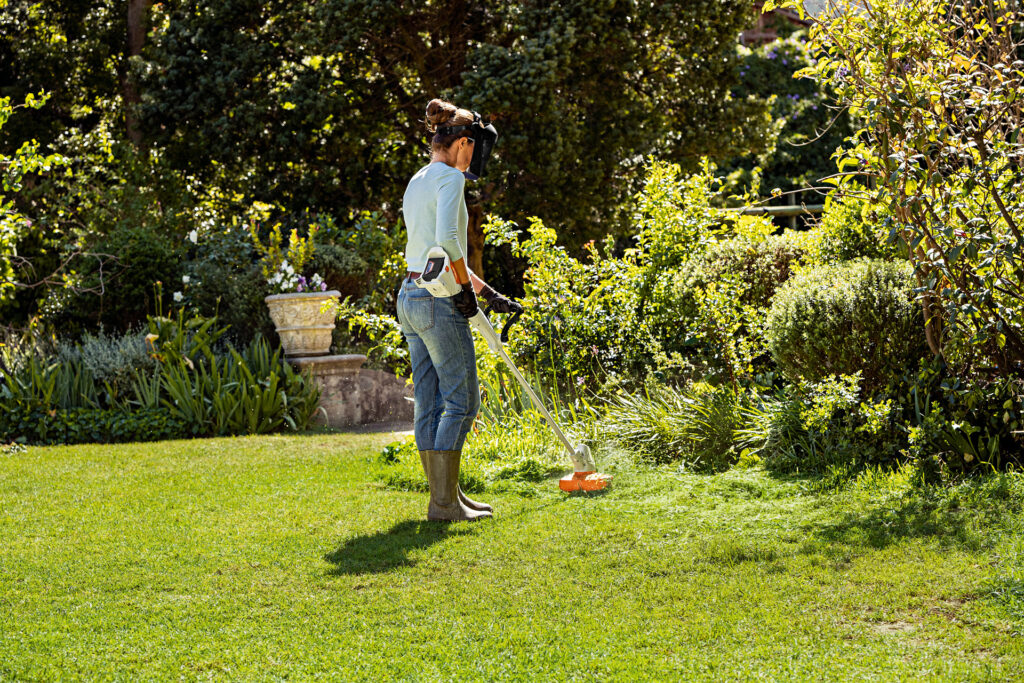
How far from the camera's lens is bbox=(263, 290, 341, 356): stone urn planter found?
9.73m

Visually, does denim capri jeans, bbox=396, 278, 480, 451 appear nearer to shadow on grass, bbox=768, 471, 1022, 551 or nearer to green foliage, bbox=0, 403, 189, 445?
shadow on grass, bbox=768, 471, 1022, 551

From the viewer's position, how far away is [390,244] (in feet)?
38.9

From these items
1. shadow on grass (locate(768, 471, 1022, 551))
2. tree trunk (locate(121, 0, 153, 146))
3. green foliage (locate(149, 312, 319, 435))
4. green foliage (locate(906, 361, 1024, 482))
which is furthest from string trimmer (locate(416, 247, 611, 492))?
tree trunk (locate(121, 0, 153, 146))

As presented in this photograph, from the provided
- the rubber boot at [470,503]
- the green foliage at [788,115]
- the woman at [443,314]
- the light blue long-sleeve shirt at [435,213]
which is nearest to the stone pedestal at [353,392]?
the rubber boot at [470,503]

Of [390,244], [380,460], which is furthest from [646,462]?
[390,244]

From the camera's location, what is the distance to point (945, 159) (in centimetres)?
511

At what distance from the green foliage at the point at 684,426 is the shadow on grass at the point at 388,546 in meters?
1.78

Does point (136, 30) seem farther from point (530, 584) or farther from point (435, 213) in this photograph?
point (530, 584)

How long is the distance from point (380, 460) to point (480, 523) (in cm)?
209

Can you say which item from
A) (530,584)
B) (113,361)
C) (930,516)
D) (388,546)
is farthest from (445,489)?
(113,361)

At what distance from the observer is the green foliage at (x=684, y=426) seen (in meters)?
6.23

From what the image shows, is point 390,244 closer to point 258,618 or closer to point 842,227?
point 842,227

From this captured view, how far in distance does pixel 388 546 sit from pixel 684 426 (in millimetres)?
2360

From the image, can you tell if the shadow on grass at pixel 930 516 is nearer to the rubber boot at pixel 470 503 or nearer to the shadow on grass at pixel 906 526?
the shadow on grass at pixel 906 526
